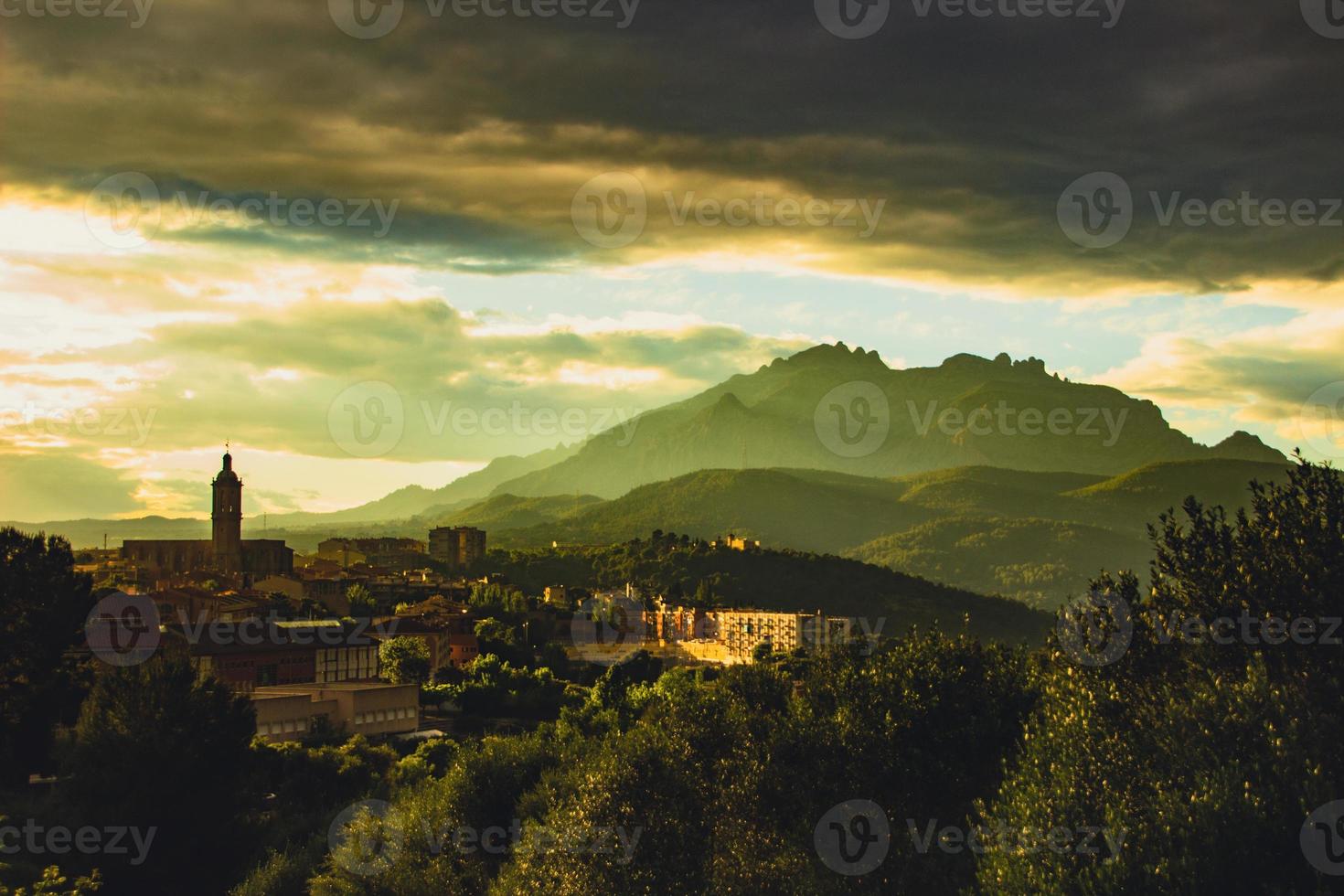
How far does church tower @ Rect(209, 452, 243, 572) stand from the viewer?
170 m

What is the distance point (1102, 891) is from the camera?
78.1 feet

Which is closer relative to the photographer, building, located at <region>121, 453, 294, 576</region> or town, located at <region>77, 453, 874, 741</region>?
town, located at <region>77, 453, 874, 741</region>

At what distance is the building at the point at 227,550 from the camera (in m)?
169

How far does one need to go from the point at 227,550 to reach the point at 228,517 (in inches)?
177

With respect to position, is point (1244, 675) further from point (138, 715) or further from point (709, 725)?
point (138, 715)

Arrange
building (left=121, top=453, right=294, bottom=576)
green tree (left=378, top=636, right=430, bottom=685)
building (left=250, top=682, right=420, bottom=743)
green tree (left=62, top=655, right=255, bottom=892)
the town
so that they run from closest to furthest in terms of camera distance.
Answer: green tree (left=62, top=655, right=255, bottom=892) < building (left=250, top=682, right=420, bottom=743) < the town < green tree (left=378, top=636, right=430, bottom=685) < building (left=121, top=453, right=294, bottom=576)

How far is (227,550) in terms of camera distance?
171 metres

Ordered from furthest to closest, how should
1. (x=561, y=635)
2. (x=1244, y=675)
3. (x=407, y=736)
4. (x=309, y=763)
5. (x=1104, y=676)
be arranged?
(x=561, y=635) → (x=407, y=736) → (x=309, y=763) → (x=1104, y=676) → (x=1244, y=675)

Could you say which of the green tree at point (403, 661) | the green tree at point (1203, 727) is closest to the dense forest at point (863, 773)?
the green tree at point (1203, 727)

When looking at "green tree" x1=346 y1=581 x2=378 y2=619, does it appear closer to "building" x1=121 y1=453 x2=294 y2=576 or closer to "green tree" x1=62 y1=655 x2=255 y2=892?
"building" x1=121 y1=453 x2=294 y2=576

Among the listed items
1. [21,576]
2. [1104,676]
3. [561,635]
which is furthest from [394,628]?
[1104,676]

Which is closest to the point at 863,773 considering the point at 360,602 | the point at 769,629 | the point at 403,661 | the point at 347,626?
the point at 403,661

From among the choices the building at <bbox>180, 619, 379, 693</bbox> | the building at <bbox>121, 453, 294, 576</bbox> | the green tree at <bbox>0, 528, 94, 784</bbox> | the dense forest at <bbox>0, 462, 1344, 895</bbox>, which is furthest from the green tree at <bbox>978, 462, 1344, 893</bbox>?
the building at <bbox>121, 453, 294, 576</bbox>

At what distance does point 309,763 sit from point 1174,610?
42832 millimetres
